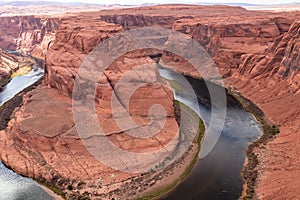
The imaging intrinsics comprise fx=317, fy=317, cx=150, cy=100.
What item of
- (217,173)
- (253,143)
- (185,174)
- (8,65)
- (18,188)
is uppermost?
(253,143)

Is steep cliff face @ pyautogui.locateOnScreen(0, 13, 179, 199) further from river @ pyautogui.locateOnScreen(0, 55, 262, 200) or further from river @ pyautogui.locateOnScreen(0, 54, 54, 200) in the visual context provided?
river @ pyautogui.locateOnScreen(0, 55, 262, 200)

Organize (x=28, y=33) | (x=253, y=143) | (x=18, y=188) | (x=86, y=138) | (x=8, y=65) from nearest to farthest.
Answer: (x=18, y=188), (x=86, y=138), (x=253, y=143), (x=8, y=65), (x=28, y=33)

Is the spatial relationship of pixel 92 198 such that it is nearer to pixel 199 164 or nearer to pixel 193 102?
pixel 199 164

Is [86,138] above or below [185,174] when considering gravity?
above

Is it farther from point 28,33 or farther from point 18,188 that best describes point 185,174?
point 28,33

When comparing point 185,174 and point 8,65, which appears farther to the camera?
point 8,65

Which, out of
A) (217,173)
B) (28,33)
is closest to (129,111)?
(217,173)

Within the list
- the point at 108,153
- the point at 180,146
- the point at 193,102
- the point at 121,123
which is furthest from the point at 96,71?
the point at 193,102
